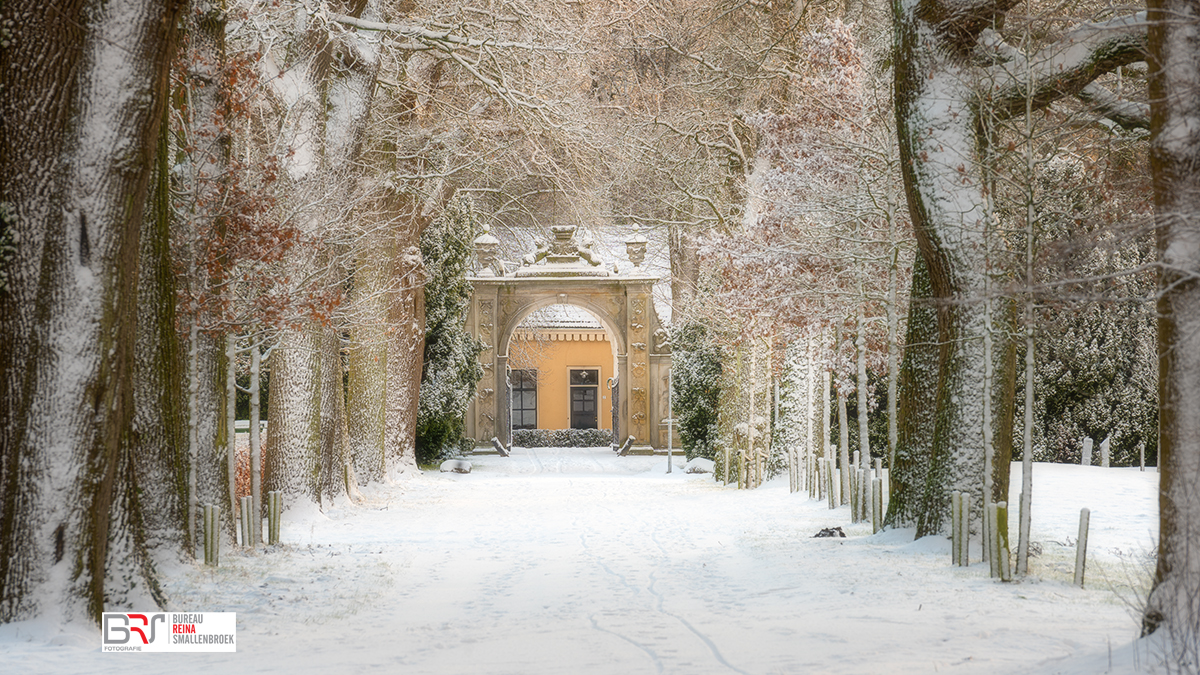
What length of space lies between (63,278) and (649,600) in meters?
4.52

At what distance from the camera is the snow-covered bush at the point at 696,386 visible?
85.4 ft

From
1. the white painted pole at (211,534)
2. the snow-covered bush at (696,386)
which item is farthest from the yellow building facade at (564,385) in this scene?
the white painted pole at (211,534)

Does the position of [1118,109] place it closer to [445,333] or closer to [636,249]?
[445,333]

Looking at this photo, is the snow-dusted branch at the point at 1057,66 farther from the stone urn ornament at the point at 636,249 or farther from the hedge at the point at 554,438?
the hedge at the point at 554,438

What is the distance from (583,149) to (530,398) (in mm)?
25461

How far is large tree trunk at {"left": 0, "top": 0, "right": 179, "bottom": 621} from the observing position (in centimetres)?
594

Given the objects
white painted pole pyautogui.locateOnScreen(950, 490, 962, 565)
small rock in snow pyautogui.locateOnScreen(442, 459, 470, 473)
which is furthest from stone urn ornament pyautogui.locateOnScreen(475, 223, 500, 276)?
white painted pole pyautogui.locateOnScreen(950, 490, 962, 565)

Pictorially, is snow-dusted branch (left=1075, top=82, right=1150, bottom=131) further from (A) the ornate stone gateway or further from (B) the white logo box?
(A) the ornate stone gateway

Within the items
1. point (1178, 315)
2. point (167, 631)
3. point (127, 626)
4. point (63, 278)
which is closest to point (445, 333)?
point (167, 631)

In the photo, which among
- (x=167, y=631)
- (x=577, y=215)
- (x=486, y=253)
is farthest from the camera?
(x=486, y=253)

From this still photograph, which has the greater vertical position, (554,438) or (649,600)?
(649,600)

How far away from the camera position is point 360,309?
1595 centimetres

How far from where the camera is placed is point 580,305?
34750 millimetres

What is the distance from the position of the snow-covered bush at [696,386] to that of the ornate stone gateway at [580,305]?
6.93 meters
